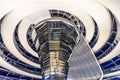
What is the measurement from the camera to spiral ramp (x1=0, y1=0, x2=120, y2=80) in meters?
15.2

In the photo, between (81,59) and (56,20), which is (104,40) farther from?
(56,20)

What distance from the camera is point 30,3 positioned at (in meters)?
15.4

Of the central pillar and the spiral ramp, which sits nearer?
the spiral ramp

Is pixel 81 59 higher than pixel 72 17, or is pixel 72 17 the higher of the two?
pixel 72 17

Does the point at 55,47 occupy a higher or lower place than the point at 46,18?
lower

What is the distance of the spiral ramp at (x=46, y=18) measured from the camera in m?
15.2

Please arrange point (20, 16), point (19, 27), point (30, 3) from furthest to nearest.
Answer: point (19, 27), point (20, 16), point (30, 3)

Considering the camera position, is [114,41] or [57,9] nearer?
[57,9]

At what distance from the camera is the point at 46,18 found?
688 inches

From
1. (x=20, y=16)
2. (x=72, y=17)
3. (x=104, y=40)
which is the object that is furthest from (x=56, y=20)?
(x=104, y=40)

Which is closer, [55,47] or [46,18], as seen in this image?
[46,18]

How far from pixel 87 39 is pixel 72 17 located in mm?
2253

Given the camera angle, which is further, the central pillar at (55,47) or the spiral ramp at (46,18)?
the central pillar at (55,47)

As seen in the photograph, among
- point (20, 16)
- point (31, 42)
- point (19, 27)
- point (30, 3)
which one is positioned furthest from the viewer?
point (31, 42)
